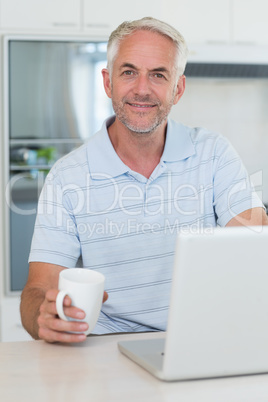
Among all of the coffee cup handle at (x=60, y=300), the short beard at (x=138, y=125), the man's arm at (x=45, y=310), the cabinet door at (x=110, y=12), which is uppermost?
the cabinet door at (x=110, y=12)

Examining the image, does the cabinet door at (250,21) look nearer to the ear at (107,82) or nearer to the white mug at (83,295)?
the ear at (107,82)

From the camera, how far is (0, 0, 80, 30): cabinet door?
3.01 meters

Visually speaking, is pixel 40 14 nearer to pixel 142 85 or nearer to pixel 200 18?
pixel 200 18

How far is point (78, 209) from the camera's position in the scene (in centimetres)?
160

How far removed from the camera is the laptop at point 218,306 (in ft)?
2.93

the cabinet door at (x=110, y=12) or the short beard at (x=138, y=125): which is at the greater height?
the cabinet door at (x=110, y=12)

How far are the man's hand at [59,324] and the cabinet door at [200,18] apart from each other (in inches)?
100

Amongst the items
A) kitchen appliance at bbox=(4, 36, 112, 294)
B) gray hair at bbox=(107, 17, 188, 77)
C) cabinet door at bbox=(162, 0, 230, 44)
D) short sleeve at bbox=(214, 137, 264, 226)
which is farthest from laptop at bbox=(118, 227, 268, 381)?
cabinet door at bbox=(162, 0, 230, 44)

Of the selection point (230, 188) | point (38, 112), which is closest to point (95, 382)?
point (230, 188)

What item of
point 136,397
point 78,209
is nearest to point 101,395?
point 136,397

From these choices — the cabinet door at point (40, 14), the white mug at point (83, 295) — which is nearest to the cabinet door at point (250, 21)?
the cabinet door at point (40, 14)

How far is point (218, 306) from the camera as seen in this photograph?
0.92 m

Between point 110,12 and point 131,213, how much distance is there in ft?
5.87

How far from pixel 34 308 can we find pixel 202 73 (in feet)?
7.67
